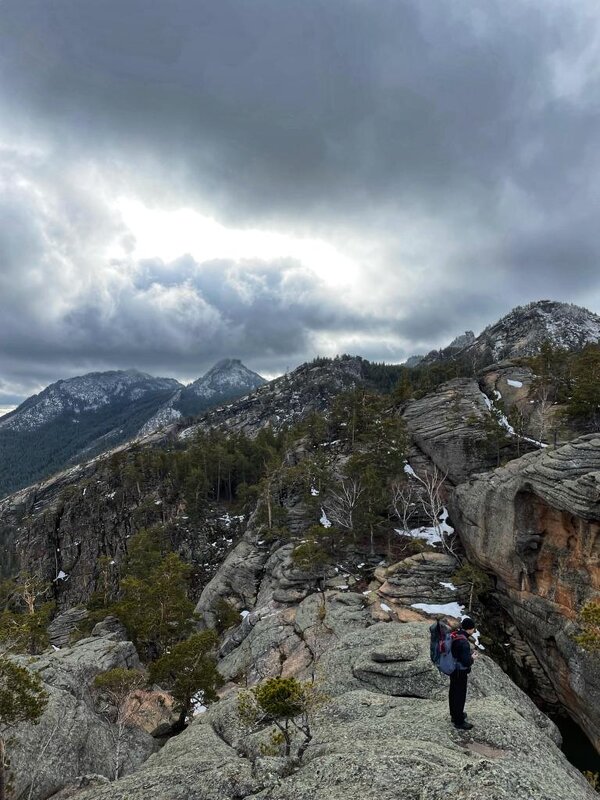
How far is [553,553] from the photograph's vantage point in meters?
31.1

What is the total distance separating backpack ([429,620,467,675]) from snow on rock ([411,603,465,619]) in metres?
23.3

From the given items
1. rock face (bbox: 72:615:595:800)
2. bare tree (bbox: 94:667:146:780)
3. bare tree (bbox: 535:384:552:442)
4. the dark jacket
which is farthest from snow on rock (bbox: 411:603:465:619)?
bare tree (bbox: 535:384:552:442)

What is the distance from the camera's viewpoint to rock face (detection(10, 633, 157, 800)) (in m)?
17.2

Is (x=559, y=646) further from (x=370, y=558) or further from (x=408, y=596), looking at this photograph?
(x=370, y=558)

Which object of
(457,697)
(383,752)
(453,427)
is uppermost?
(453,427)

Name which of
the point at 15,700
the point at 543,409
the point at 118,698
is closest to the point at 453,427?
the point at 543,409

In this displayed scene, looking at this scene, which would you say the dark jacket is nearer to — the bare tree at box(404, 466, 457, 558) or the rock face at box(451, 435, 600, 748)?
the rock face at box(451, 435, 600, 748)

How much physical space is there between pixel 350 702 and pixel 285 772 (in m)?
6.22

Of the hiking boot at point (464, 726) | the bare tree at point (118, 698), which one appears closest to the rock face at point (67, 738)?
the bare tree at point (118, 698)

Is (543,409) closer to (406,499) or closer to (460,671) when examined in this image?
(406,499)

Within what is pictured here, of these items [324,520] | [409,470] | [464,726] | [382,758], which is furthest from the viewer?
[409,470]

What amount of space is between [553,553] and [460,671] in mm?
24794

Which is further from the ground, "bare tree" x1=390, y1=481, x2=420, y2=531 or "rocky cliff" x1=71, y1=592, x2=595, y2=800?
"bare tree" x1=390, y1=481, x2=420, y2=531

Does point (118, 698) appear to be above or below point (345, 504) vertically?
below
